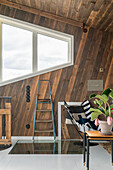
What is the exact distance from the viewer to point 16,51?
633 cm

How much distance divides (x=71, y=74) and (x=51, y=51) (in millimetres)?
878

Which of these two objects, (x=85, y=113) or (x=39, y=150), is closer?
(x=39, y=150)

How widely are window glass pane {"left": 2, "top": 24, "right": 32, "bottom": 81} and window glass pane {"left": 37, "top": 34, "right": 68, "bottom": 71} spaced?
282 mm

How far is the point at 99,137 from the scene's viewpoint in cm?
340

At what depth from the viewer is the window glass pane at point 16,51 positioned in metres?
6.28

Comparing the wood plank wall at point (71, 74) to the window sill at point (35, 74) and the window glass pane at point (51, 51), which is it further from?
the window glass pane at point (51, 51)

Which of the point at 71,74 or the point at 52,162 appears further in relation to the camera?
the point at 71,74

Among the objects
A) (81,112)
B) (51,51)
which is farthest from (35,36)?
(81,112)

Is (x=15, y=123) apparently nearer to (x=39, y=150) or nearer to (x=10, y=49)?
(x=39, y=150)

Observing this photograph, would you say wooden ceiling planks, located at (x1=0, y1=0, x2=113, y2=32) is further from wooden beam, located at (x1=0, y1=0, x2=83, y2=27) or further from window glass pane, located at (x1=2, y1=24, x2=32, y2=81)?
window glass pane, located at (x1=2, y1=24, x2=32, y2=81)

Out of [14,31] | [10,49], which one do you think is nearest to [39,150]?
[10,49]

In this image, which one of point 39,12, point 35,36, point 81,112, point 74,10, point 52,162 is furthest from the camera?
point 35,36

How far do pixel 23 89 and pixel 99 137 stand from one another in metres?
3.23

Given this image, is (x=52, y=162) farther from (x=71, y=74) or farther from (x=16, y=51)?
(x=16, y=51)
